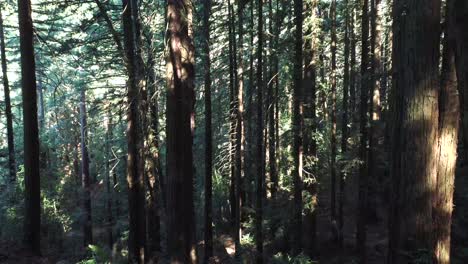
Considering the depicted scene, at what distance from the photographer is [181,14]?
5918 millimetres

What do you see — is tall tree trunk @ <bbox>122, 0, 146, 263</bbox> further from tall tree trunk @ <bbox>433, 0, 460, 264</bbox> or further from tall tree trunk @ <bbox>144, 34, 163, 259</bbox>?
tall tree trunk @ <bbox>433, 0, 460, 264</bbox>

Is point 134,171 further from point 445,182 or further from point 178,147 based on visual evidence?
point 445,182

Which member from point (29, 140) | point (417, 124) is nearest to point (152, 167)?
point (29, 140)

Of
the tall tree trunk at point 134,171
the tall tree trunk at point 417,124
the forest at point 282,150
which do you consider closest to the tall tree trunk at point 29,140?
the forest at point 282,150

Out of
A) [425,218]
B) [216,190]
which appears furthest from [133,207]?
[216,190]

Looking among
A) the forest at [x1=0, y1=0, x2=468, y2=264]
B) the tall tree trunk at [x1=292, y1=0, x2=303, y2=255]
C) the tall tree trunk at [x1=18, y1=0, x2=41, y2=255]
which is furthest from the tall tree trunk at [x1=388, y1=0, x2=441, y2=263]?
the tall tree trunk at [x1=18, y1=0, x2=41, y2=255]

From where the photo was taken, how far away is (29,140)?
379 inches

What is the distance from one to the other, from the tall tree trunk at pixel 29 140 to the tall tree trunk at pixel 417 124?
29.6 ft

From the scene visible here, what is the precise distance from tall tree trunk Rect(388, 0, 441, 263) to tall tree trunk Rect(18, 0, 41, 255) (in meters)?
9.04

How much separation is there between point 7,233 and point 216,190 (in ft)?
40.0

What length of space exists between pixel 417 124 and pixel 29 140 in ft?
30.9

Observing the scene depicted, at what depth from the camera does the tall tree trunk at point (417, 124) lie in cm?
431

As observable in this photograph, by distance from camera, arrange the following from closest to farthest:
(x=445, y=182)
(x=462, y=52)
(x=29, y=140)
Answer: (x=462, y=52), (x=445, y=182), (x=29, y=140)

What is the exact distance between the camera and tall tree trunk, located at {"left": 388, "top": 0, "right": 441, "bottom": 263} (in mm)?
4312
